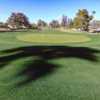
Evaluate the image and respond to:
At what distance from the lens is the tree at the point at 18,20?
7631 cm

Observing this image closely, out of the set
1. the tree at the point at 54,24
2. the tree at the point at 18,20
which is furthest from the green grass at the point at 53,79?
the tree at the point at 54,24

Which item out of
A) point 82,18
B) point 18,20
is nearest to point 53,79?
point 82,18

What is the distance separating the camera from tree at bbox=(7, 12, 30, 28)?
7631 cm

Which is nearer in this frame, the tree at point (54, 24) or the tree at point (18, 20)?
the tree at point (18, 20)

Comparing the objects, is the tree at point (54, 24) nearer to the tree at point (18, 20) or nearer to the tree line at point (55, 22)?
the tree line at point (55, 22)

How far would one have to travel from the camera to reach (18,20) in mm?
76562

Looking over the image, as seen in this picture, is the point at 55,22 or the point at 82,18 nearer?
the point at 82,18

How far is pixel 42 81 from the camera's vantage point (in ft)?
18.0

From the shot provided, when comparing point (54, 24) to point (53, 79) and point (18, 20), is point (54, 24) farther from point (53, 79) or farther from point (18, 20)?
point (53, 79)

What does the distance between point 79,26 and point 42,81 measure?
50655 mm

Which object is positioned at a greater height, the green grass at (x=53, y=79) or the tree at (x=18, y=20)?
the green grass at (x=53, y=79)

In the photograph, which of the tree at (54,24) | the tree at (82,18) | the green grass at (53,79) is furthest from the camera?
the tree at (54,24)

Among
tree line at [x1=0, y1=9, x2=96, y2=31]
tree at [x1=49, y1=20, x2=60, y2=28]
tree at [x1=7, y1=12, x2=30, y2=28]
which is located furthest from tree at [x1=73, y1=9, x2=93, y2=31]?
tree at [x1=49, y1=20, x2=60, y2=28]

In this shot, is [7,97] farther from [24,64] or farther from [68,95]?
[24,64]
